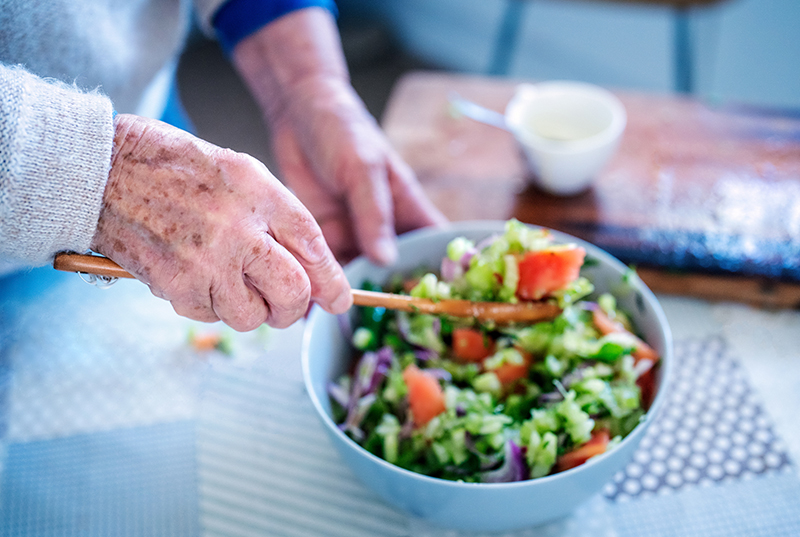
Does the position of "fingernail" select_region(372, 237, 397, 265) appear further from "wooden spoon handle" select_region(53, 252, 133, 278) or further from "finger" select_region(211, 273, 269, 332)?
"wooden spoon handle" select_region(53, 252, 133, 278)

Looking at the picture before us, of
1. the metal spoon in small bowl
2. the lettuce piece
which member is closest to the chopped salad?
the lettuce piece

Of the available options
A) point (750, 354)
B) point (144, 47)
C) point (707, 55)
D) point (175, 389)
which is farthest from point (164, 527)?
point (707, 55)

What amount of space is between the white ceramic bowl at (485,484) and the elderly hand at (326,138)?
28cm

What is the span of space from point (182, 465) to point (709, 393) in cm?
86

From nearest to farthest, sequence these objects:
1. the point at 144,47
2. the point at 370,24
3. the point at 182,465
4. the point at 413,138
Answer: the point at 182,465, the point at 144,47, the point at 413,138, the point at 370,24

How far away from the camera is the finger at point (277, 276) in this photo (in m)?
0.65

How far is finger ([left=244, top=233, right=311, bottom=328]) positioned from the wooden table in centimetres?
65

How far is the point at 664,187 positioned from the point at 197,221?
1034 mm

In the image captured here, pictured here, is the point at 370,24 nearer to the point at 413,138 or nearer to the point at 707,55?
the point at 707,55

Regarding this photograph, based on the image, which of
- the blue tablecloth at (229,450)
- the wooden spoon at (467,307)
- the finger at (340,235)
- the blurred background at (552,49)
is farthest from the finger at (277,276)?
the blurred background at (552,49)

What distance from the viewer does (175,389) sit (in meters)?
1.01

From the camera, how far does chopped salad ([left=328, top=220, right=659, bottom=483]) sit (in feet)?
2.52

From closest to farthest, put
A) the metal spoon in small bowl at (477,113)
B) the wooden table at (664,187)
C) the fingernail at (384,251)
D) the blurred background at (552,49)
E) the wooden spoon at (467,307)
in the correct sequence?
the wooden spoon at (467,307) → the fingernail at (384,251) → the wooden table at (664,187) → the metal spoon in small bowl at (477,113) → the blurred background at (552,49)

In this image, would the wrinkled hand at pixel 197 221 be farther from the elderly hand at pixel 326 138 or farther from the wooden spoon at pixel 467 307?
the elderly hand at pixel 326 138
